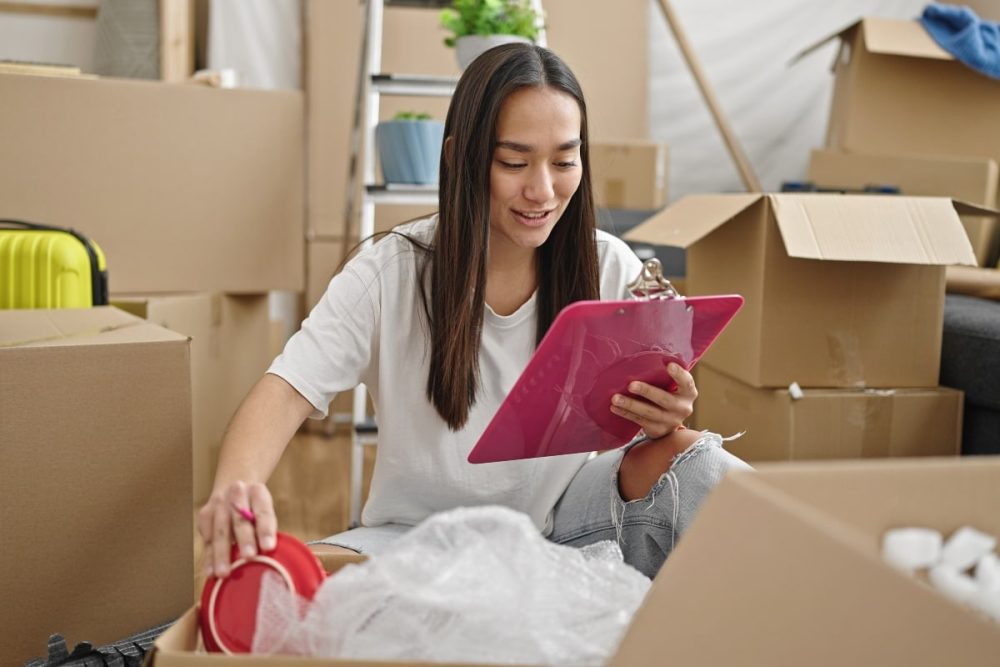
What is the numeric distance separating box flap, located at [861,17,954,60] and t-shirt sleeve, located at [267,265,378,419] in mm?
1612

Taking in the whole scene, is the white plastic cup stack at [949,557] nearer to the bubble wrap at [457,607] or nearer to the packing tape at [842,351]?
the bubble wrap at [457,607]

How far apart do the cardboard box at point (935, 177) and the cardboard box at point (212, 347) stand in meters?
1.37

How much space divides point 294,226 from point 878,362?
116cm

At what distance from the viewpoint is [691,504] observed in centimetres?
98

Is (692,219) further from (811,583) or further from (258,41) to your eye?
(258,41)

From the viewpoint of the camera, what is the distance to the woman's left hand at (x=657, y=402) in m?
0.93

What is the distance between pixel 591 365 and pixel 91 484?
1.78ft

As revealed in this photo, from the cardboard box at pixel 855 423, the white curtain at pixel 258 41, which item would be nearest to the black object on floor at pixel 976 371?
the cardboard box at pixel 855 423

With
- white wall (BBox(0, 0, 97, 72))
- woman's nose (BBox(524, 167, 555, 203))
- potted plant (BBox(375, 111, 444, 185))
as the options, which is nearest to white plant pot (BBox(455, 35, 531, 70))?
potted plant (BBox(375, 111, 444, 185))

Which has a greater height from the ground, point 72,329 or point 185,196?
point 185,196

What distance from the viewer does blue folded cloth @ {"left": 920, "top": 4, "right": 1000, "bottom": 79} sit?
7.25 feet

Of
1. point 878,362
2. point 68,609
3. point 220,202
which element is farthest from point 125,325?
point 878,362

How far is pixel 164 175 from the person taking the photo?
190cm

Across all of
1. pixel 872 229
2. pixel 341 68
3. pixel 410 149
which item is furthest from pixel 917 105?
pixel 341 68
